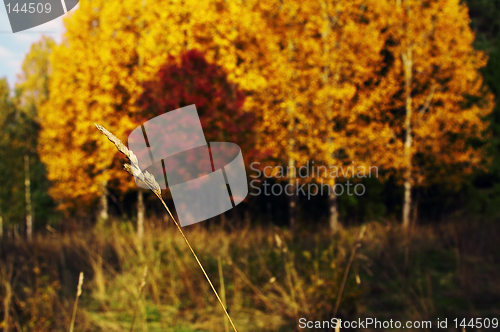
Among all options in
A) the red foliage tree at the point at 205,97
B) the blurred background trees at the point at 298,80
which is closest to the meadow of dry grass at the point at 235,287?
the red foliage tree at the point at 205,97

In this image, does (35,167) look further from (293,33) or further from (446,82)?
(446,82)

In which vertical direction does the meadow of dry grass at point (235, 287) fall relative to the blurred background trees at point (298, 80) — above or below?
below

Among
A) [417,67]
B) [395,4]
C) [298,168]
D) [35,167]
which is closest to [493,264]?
[298,168]

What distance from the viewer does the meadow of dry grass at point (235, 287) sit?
2746mm

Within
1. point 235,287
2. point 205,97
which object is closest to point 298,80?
point 205,97

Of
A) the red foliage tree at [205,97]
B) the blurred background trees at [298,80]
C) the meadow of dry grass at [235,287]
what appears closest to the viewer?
the meadow of dry grass at [235,287]

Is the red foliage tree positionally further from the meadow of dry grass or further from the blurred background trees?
the meadow of dry grass

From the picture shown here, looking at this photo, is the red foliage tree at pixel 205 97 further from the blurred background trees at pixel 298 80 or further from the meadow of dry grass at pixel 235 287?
the meadow of dry grass at pixel 235 287

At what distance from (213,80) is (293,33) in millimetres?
1896

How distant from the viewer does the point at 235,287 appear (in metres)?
3.23

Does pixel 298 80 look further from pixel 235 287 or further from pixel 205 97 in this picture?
pixel 235 287

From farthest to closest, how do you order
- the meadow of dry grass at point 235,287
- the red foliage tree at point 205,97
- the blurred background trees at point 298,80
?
the blurred background trees at point 298,80 < the red foliage tree at point 205,97 < the meadow of dry grass at point 235,287

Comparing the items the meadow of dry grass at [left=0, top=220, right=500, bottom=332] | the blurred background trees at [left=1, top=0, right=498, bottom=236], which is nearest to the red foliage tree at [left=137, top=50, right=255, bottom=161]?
the blurred background trees at [left=1, top=0, right=498, bottom=236]

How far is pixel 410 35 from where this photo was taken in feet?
26.2
